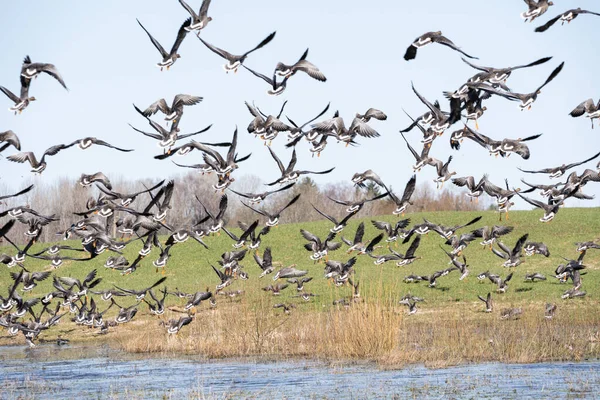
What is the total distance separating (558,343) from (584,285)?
49.7 ft

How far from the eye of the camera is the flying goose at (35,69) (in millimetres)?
20078

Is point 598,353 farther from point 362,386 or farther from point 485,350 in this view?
point 362,386

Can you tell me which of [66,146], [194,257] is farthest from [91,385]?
[194,257]

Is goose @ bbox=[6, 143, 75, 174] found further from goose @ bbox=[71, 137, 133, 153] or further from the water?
the water

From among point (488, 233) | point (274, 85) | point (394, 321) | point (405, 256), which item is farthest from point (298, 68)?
point (488, 233)

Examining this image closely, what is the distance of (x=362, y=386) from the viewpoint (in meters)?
21.2

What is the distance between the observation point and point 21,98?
2084cm

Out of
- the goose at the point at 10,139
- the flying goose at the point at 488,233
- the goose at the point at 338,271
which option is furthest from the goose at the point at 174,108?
the flying goose at the point at 488,233

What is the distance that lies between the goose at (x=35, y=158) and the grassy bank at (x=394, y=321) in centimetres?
771

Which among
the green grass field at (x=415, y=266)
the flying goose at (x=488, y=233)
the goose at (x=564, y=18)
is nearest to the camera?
the goose at (x=564, y=18)

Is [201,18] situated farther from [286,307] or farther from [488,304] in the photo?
[488,304]

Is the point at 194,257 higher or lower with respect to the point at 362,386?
higher

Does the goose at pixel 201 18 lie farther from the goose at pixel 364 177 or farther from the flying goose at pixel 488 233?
the flying goose at pixel 488 233

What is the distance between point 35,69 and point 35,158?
Answer: 317 centimetres
